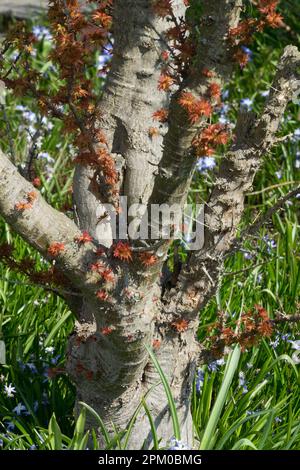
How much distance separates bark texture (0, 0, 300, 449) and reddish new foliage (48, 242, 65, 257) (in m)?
0.02

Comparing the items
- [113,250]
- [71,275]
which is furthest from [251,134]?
[71,275]

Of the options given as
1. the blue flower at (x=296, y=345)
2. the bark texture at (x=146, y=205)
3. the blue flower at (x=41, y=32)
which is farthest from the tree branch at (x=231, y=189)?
the blue flower at (x=41, y=32)

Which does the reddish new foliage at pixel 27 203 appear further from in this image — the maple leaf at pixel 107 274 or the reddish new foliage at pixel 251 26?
the reddish new foliage at pixel 251 26

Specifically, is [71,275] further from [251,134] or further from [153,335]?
[251,134]

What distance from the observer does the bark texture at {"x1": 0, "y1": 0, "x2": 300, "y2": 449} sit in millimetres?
2020

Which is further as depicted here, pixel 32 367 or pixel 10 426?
pixel 32 367

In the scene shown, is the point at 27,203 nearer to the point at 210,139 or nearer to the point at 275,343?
the point at 210,139

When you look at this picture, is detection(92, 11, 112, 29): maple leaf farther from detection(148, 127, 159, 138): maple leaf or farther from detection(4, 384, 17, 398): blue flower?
detection(4, 384, 17, 398): blue flower

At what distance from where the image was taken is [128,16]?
239 cm

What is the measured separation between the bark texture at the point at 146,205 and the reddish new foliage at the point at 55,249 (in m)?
0.02

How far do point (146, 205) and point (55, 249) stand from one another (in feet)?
1.25

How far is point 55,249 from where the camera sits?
6.86 ft

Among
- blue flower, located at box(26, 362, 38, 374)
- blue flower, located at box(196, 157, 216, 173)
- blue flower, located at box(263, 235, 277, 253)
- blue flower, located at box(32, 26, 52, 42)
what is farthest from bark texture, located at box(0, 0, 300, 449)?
blue flower, located at box(32, 26, 52, 42)

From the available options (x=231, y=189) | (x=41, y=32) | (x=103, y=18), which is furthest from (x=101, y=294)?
(x=41, y=32)
